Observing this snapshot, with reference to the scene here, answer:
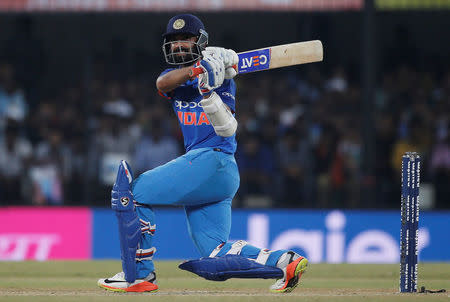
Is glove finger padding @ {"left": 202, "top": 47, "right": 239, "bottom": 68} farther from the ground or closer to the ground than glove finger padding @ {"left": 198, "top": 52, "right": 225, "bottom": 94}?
farther from the ground

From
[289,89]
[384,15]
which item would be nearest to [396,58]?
[384,15]

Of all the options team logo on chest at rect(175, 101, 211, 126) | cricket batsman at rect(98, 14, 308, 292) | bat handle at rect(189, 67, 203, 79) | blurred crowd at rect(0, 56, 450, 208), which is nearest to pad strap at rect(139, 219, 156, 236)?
cricket batsman at rect(98, 14, 308, 292)

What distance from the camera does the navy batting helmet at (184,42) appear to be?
4855mm

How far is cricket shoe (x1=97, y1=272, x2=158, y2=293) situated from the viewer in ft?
16.2

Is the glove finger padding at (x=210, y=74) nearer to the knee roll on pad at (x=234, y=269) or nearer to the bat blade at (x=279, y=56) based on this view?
the bat blade at (x=279, y=56)

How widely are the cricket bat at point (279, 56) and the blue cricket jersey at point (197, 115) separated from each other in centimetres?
16

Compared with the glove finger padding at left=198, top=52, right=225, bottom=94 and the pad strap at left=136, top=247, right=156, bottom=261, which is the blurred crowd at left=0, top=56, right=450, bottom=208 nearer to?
the pad strap at left=136, top=247, right=156, bottom=261

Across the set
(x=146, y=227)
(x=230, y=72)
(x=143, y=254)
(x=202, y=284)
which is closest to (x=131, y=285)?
(x=143, y=254)

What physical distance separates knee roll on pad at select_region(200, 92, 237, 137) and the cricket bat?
0.41m

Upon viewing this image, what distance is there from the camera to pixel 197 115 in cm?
495

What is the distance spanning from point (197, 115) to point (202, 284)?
4.28 feet

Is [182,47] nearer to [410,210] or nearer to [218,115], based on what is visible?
[218,115]

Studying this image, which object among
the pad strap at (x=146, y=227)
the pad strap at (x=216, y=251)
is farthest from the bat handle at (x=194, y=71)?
the pad strap at (x=216, y=251)

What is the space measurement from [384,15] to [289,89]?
1.89 metres
